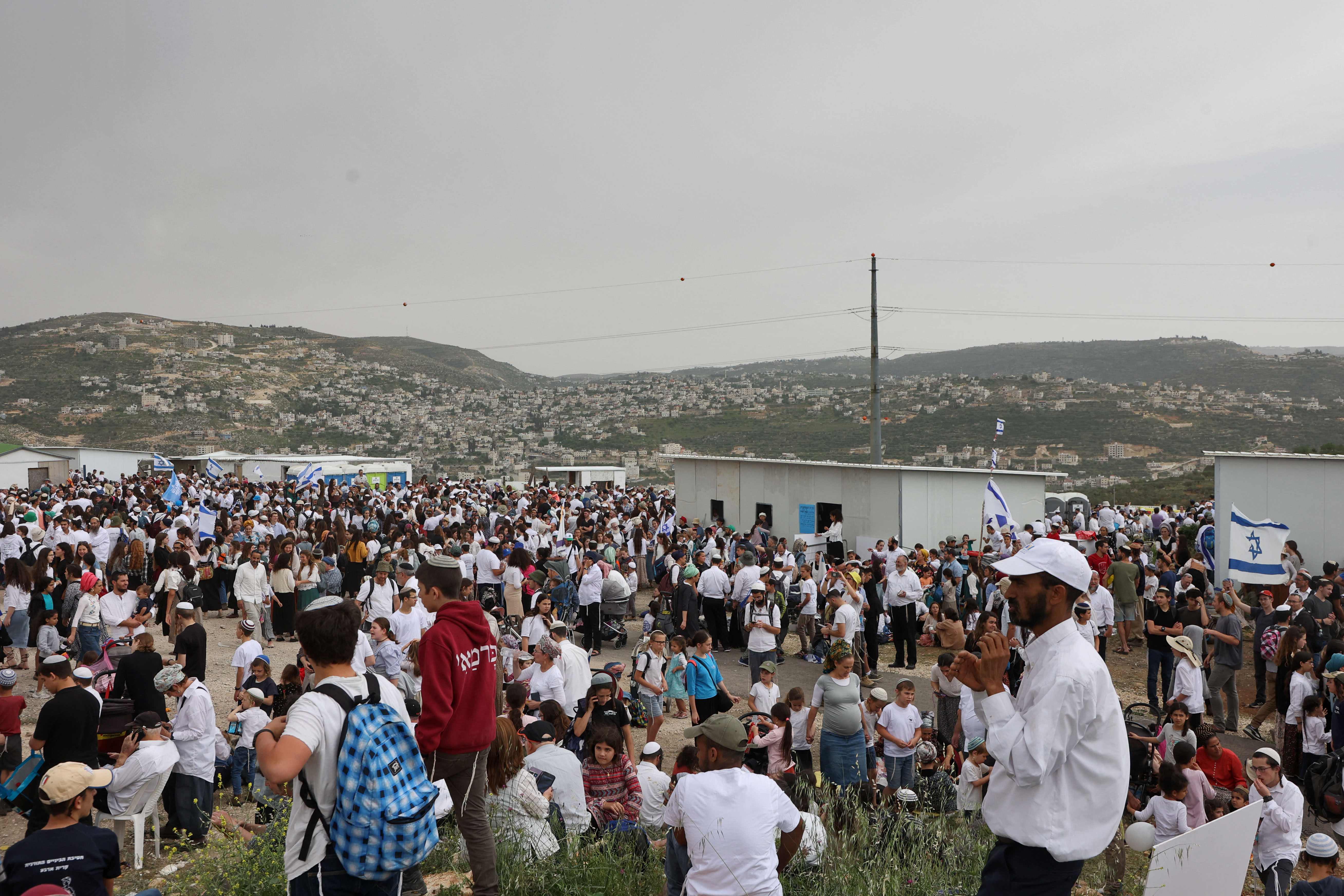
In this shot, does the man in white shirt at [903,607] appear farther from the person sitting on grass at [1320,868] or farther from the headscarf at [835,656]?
the person sitting on grass at [1320,868]

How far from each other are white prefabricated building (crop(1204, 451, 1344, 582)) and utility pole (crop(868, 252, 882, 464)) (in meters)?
14.4

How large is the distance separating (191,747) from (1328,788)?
34.4ft

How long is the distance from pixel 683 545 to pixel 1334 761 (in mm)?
10282

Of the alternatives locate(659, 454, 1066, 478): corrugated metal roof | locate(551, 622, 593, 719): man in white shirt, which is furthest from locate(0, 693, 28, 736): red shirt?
locate(659, 454, 1066, 478): corrugated metal roof

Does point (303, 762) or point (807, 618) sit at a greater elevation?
point (303, 762)

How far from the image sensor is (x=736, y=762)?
429cm

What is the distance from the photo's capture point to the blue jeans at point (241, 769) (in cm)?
880

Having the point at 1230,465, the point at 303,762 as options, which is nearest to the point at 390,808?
the point at 303,762

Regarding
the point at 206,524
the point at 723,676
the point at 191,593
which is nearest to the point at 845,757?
the point at 723,676

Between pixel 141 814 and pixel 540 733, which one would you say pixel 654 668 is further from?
pixel 141 814

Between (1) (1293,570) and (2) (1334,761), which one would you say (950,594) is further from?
(2) (1334,761)

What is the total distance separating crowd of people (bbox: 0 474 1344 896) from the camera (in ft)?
9.71

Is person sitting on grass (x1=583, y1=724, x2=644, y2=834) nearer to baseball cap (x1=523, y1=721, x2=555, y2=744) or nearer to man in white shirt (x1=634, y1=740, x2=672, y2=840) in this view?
man in white shirt (x1=634, y1=740, x2=672, y2=840)

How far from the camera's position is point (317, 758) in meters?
3.03
